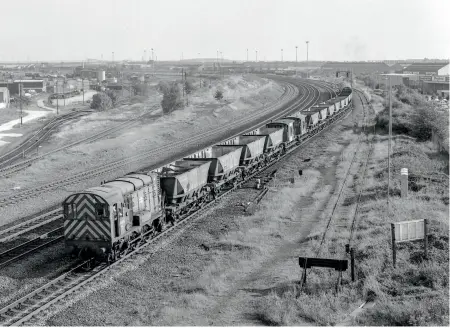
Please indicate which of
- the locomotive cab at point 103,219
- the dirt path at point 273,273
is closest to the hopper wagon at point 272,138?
the dirt path at point 273,273

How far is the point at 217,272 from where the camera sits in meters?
20.0

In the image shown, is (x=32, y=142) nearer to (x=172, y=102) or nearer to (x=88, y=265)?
(x=172, y=102)

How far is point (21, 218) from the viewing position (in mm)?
28859

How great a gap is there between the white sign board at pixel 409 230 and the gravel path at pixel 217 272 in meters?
3.94

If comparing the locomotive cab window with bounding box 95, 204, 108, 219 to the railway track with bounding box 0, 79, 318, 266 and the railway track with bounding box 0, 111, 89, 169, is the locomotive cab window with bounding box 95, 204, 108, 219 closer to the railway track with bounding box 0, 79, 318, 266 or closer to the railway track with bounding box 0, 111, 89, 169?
the railway track with bounding box 0, 79, 318, 266

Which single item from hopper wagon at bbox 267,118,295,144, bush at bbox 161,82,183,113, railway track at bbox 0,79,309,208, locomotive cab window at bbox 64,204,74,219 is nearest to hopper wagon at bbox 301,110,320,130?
hopper wagon at bbox 267,118,295,144

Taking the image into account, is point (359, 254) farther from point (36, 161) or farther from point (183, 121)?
point (183, 121)

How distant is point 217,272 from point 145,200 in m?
4.93

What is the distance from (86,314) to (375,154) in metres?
33.9

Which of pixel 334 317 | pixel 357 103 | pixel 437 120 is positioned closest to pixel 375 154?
pixel 437 120

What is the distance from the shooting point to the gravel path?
1636 cm

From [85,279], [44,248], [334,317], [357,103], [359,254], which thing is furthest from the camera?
[357,103]

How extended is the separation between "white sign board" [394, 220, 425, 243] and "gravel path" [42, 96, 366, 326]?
12.9 ft

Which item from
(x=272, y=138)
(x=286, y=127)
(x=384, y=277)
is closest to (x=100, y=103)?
(x=286, y=127)
